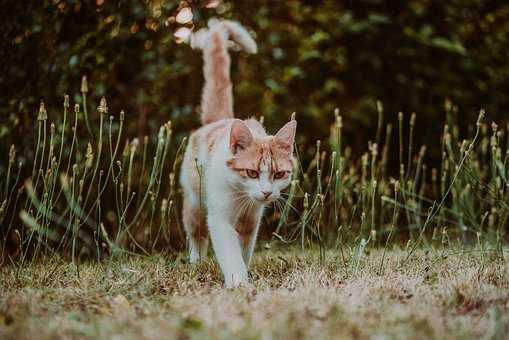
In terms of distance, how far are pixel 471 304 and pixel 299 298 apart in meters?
0.64

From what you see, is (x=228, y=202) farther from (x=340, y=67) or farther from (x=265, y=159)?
(x=340, y=67)

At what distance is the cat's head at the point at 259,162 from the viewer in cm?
276

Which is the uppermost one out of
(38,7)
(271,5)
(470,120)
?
(271,5)

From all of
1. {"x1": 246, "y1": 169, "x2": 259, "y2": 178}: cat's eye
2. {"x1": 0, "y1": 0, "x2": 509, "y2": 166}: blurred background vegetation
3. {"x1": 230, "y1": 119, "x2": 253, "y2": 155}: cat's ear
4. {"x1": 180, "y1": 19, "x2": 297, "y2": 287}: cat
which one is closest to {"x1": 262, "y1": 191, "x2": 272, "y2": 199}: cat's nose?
{"x1": 180, "y1": 19, "x2": 297, "y2": 287}: cat

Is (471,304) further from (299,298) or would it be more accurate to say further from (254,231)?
(254,231)

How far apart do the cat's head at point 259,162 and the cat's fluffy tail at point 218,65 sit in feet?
2.58

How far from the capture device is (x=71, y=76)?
346 cm

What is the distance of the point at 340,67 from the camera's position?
4676 millimetres

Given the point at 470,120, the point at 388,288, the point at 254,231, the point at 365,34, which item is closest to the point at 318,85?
the point at 365,34

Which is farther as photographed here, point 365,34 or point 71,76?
point 365,34

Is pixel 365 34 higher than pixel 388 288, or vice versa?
pixel 365 34

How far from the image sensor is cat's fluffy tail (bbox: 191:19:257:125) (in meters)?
3.62

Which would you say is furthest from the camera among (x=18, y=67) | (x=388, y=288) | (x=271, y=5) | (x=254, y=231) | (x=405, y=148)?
(x=405, y=148)

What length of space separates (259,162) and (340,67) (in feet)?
7.11
